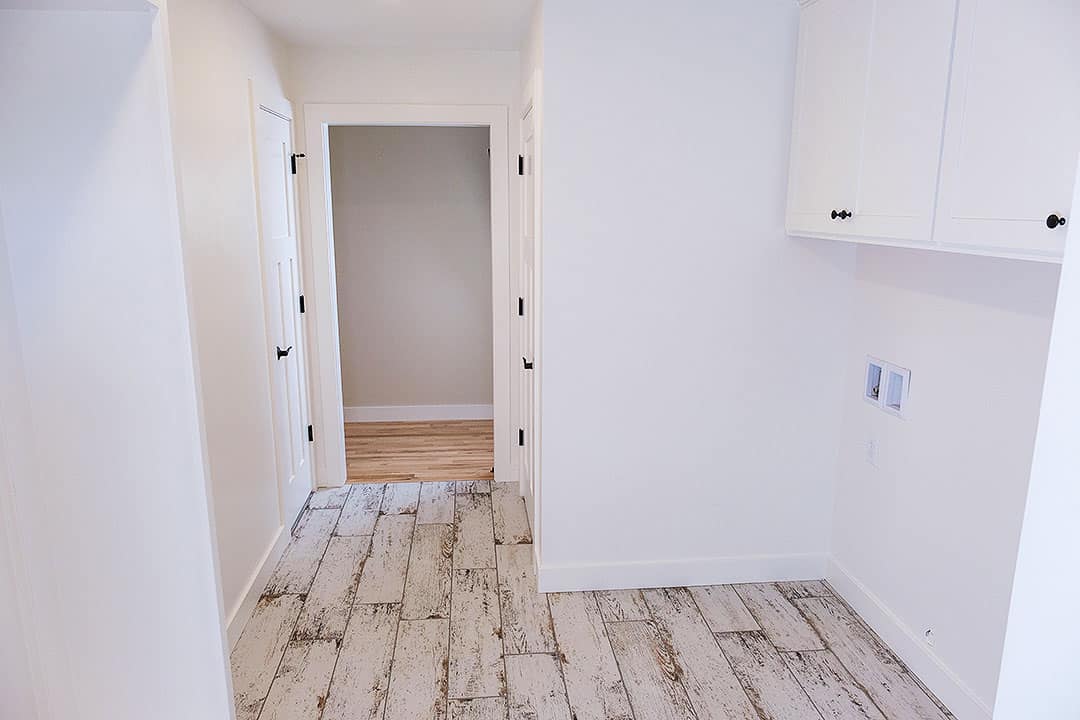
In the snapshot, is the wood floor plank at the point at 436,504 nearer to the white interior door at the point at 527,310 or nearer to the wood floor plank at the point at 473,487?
the wood floor plank at the point at 473,487

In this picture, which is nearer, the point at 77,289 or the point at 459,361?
the point at 77,289

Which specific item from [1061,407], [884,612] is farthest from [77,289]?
[884,612]

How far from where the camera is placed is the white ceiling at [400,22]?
288cm

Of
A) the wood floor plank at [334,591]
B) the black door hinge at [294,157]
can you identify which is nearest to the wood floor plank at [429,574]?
the wood floor plank at [334,591]

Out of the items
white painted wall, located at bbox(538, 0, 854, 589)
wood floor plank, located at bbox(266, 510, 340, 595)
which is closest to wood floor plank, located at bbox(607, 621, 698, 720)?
white painted wall, located at bbox(538, 0, 854, 589)

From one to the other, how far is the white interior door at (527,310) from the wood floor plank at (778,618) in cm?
106

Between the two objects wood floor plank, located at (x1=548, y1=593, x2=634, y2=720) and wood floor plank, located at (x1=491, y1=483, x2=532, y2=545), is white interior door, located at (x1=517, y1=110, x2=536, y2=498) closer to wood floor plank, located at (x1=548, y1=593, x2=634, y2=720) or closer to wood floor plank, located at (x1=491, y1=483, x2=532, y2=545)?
wood floor plank, located at (x1=491, y1=483, x2=532, y2=545)

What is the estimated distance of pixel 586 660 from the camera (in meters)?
Result: 2.56

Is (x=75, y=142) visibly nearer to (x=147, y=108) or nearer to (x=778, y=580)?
(x=147, y=108)

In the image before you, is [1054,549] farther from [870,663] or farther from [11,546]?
[870,663]

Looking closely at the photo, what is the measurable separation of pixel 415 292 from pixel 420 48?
2.08 metres

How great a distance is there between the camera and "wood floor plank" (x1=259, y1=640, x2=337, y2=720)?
228cm

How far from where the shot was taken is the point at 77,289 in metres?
1.33

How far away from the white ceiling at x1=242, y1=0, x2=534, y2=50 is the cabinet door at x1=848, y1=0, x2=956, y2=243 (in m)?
1.39
